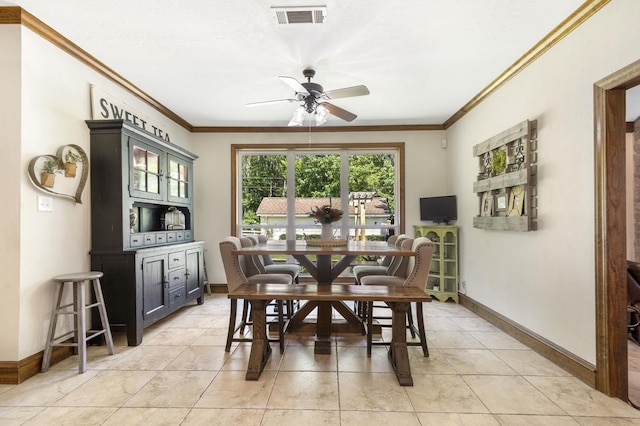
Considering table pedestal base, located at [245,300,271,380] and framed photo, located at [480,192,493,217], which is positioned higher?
framed photo, located at [480,192,493,217]

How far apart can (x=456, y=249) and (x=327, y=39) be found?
10.8ft

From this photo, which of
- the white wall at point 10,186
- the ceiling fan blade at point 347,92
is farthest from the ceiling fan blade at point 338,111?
the white wall at point 10,186

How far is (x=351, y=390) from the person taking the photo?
86.0 inches

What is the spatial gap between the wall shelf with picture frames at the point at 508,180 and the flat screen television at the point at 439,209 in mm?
778

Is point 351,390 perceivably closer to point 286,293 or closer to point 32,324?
point 286,293

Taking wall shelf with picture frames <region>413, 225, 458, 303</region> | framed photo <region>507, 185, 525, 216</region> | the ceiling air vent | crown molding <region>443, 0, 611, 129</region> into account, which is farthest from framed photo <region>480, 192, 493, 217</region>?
the ceiling air vent

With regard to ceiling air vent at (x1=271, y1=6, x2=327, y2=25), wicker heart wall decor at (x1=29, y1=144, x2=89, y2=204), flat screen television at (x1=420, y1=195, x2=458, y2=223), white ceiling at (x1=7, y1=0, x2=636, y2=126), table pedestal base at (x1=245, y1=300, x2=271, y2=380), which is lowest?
table pedestal base at (x1=245, y1=300, x2=271, y2=380)

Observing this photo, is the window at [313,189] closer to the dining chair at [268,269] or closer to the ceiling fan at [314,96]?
the dining chair at [268,269]

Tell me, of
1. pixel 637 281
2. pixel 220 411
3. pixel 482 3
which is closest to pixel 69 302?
pixel 220 411

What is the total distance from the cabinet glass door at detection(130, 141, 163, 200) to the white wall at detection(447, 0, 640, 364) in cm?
372

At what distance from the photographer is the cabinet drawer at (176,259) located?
11.8 feet

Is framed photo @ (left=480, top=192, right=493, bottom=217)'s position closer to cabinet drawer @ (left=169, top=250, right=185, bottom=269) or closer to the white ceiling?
the white ceiling

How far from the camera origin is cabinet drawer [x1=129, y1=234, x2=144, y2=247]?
3099mm

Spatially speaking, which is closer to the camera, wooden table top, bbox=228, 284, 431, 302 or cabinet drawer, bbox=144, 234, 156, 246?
wooden table top, bbox=228, 284, 431, 302
